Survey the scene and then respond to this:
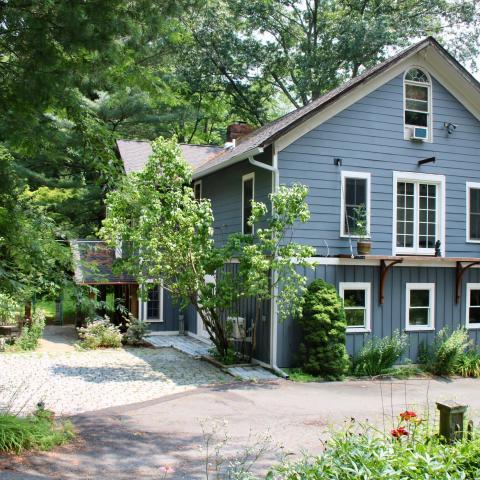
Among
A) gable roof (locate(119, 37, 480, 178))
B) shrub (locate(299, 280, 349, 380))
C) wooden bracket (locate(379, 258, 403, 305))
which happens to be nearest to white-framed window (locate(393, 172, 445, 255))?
wooden bracket (locate(379, 258, 403, 305))

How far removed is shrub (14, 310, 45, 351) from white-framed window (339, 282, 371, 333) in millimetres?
9299

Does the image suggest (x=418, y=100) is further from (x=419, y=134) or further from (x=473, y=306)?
(x=473, y=306)

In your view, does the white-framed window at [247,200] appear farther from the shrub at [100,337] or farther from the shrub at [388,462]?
the shrub at [388,462]

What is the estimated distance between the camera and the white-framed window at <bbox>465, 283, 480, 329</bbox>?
1570 cm

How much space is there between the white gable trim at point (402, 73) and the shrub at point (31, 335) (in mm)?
9380

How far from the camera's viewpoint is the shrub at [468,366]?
14.4m

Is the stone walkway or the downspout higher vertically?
the downspout

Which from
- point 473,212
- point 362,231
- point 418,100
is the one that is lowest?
point 362,231

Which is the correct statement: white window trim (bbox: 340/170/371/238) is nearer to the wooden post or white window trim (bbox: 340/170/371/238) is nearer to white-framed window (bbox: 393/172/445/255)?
white-framed window (bbox: 393/172/445/255)

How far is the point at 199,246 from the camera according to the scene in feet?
44.9

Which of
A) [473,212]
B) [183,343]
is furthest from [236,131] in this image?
[473,212]

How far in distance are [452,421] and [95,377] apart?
31.3ft

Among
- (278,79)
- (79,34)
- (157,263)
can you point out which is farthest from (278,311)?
(278,79)

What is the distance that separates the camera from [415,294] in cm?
1510
